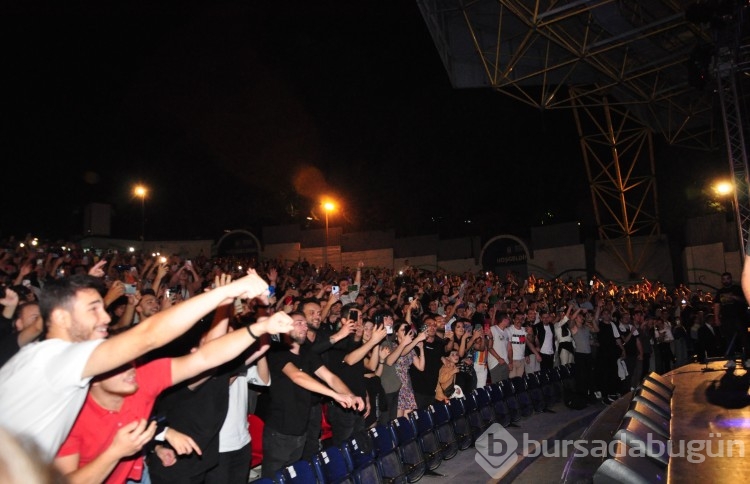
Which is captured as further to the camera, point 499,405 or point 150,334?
point 499,405

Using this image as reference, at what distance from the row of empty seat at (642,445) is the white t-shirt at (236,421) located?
2738mm

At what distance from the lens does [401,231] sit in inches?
1446

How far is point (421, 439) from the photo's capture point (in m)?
6.74

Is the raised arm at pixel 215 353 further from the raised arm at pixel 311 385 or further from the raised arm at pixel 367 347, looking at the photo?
the raised arm at pixel 367 347

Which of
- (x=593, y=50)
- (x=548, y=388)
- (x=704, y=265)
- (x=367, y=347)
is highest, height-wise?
(x=593, y=50)

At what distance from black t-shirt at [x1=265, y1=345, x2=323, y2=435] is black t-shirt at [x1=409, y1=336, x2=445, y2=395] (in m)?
3.57

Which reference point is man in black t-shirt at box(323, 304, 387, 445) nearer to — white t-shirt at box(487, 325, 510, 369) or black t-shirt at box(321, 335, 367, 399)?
black t-shirt at box(321, 335, 367, 399)

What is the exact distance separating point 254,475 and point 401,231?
30.6 metres

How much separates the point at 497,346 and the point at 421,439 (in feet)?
13.5

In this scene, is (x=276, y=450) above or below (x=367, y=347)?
below

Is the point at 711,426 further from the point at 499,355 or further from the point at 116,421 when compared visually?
the point at 499,355

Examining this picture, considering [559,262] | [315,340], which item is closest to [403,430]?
[315,340]

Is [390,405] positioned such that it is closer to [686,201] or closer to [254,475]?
[254,475]

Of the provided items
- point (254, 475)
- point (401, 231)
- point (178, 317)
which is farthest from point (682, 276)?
point (178, 317)
